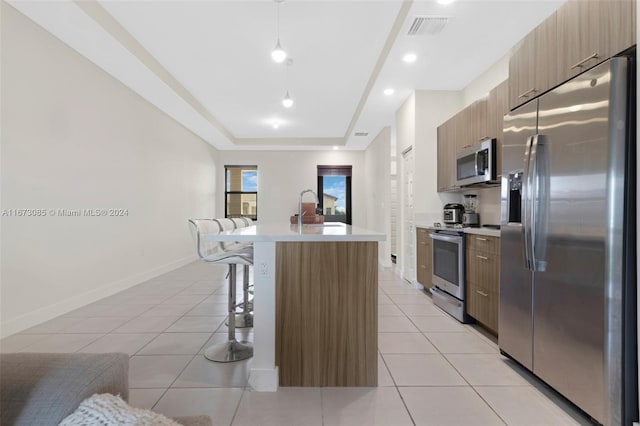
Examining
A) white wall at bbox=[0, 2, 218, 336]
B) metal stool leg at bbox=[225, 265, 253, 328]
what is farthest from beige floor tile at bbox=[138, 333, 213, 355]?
white wall at bbox=[0, 2, 218, 336]

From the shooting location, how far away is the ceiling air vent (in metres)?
2.79

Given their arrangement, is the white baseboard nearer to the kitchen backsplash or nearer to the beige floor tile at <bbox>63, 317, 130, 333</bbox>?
the beige floor tile at <bbox>63, 317, 130, 333</bbox>

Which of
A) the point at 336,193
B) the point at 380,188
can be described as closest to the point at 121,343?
the point at 380,188

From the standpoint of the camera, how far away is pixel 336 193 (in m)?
8.84

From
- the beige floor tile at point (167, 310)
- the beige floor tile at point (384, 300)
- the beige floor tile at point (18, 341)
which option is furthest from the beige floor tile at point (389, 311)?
the beige floor tile at point (18, 341)

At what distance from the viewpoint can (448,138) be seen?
13.2ft

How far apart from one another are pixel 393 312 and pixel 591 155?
2326mm

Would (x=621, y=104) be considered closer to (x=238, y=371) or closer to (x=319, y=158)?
(x=238, y=371)

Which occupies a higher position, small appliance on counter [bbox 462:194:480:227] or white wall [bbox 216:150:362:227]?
white wall [bbox 216:150:362:227]

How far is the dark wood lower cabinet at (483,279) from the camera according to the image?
2.60 m

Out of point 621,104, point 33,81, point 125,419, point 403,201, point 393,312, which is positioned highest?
point 33,81

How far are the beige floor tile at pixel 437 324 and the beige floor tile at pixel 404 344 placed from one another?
21cm

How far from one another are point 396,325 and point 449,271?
34.4 inches

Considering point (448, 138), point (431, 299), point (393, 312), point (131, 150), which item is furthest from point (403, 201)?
point (131, 150)
